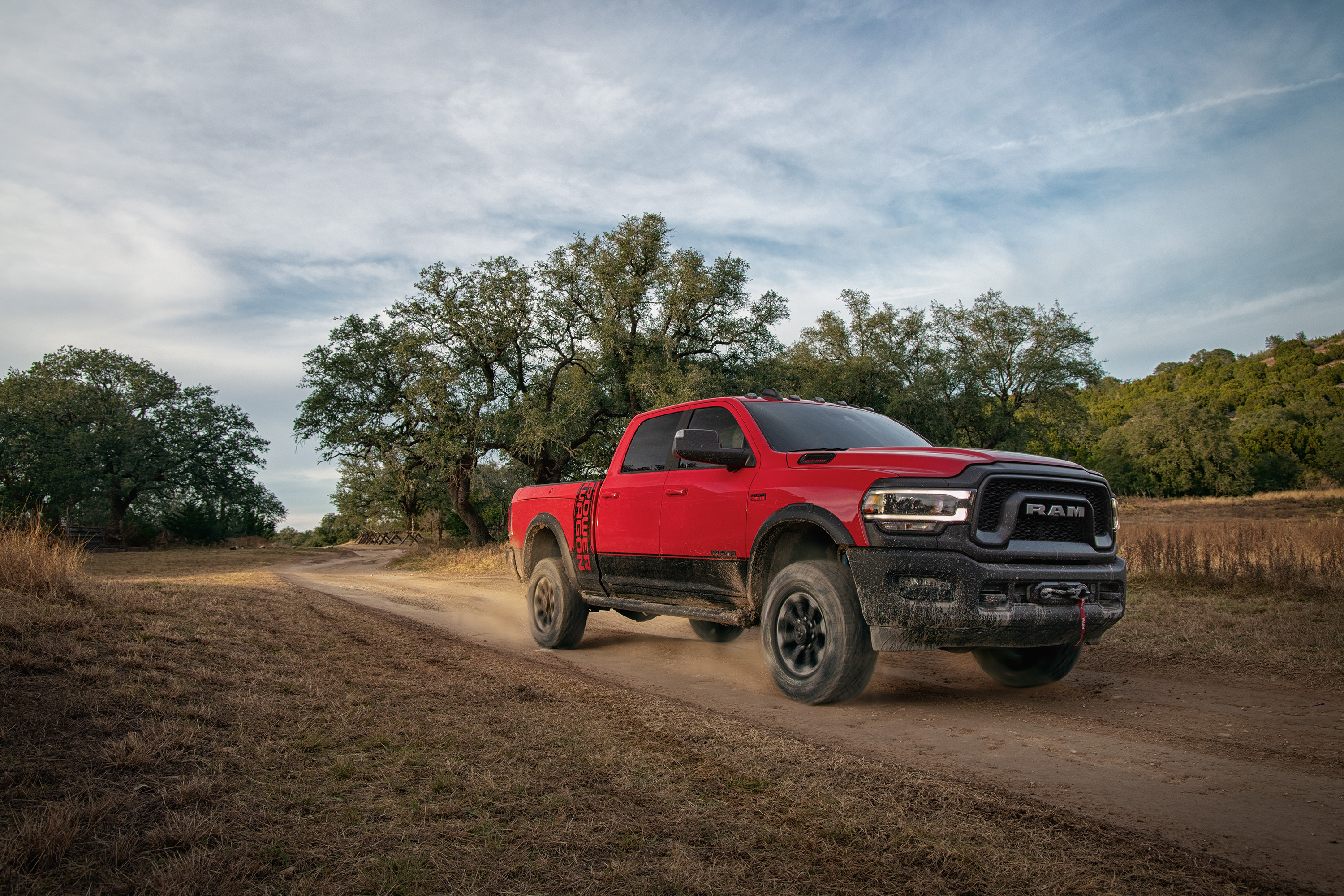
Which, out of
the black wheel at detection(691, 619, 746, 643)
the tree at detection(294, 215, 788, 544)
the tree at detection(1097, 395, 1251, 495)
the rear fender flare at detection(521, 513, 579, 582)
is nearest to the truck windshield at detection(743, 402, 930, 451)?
the rear fender flare at detection(521, 513, 579, 582)

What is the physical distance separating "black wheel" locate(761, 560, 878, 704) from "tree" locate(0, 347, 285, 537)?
4808 centimetres

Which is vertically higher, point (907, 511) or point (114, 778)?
point (907, 511)

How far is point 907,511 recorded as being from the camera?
4.45m

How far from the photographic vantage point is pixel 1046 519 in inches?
182

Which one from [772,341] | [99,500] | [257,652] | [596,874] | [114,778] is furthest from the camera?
[99,500]

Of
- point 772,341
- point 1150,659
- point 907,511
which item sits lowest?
point 1150,659

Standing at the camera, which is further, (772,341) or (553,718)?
(772,341)

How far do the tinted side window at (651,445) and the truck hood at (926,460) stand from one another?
5.66ft

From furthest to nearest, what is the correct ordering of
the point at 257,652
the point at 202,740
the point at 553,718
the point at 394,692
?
1. the point at 257,652
2. the point at 394,692
3. the point at 553,718
4. the point at 202,740

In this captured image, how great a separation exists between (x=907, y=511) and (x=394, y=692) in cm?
346

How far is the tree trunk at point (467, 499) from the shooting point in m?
28.5

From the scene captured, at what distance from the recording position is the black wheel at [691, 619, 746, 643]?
7.73 meters

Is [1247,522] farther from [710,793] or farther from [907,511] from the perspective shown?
[710,793]

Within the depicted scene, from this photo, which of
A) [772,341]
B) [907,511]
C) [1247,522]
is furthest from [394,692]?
[772,341]
